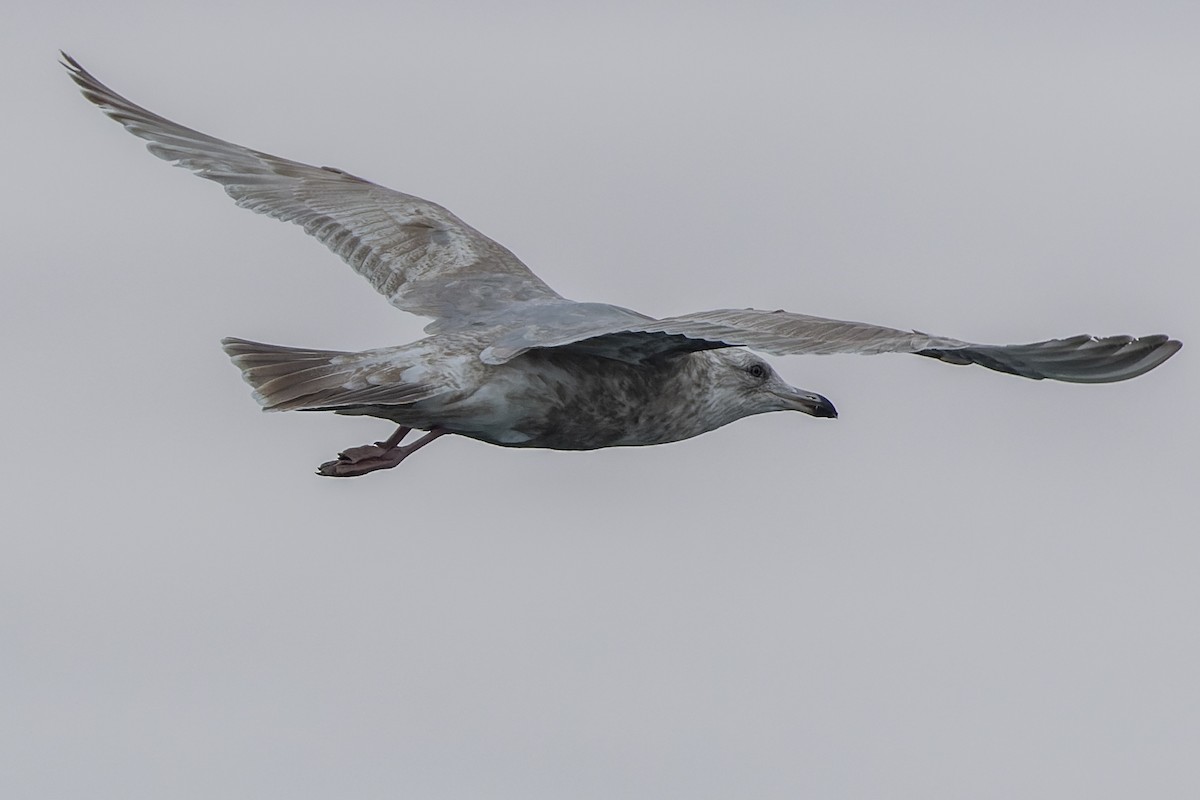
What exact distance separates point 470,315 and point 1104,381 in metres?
4.16

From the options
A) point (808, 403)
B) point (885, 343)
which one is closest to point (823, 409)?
point (808, 403)

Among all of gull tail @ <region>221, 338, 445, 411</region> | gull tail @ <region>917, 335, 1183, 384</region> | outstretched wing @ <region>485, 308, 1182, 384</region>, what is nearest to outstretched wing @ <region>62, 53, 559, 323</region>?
gull tail @ <region>221, 338, 445, 411</region>

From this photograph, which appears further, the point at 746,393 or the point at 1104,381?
the point at 746,393

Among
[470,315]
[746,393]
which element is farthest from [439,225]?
[746,393]

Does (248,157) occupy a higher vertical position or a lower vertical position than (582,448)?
higher

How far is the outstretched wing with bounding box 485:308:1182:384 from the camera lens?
11.3m

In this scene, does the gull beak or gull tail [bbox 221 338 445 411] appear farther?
the gull beak

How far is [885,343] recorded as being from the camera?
444 inches

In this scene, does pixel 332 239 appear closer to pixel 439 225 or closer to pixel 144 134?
pixel 439 225

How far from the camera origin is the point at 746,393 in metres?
14.0

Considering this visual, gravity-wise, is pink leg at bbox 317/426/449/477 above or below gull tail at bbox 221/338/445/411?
below

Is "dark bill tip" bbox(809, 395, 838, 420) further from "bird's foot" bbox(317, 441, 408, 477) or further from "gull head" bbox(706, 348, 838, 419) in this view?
"bird's foot" bbox(317, 441, 408, 477)

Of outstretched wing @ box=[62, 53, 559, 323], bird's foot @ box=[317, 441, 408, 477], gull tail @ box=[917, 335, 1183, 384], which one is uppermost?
outstretched wing @ box=[62, 53, 559, 323]

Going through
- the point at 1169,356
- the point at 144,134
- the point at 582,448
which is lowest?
the point at 582,448
